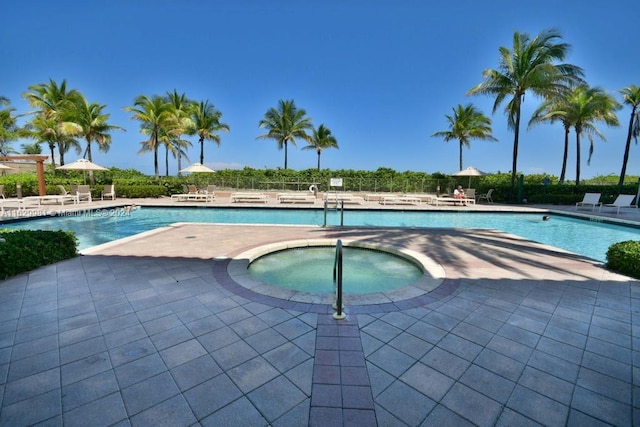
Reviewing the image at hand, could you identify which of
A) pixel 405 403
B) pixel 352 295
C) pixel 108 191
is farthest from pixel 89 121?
pixel 405 403

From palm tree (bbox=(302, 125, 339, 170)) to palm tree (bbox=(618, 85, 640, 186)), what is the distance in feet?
73.6

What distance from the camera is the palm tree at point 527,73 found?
50.4 feet

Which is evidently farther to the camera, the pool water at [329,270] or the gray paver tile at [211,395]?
the pool water at [329,270]

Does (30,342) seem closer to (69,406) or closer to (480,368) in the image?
(69,406)

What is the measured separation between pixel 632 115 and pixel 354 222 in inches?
864

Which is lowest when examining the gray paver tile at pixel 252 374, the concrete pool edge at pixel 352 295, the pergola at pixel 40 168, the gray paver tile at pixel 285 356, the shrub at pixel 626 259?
the gray paver tile at pixel 252 374

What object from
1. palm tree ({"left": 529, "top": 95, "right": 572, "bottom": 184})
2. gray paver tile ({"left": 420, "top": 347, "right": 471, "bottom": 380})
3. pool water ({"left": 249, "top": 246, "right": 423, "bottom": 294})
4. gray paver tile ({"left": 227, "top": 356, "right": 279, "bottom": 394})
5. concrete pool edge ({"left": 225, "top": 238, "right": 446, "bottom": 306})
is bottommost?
pool water ({"left": 249, "top": 246, "right": 423, "bottom": 294})

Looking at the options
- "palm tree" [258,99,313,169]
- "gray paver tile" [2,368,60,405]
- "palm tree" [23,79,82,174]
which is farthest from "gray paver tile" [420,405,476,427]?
"palm tree" [23,79,82,174]

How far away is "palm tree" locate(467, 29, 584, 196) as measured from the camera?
15.4m

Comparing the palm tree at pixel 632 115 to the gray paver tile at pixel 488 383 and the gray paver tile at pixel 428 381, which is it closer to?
the gray paver tile at pixel 488 383

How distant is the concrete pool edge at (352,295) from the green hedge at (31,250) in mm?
2975

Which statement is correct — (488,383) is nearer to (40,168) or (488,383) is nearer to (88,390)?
(88,390)

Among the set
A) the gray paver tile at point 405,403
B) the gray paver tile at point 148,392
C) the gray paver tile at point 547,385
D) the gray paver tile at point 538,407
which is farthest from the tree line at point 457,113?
the gray paver tile at point 148,392

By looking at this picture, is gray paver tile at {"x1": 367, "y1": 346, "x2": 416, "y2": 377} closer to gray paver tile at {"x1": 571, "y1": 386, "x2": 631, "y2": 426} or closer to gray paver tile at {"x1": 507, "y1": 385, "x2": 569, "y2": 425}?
gray paver tile at {"x1": 507, "y1": 385, "x2": 569, "y2": 425}
